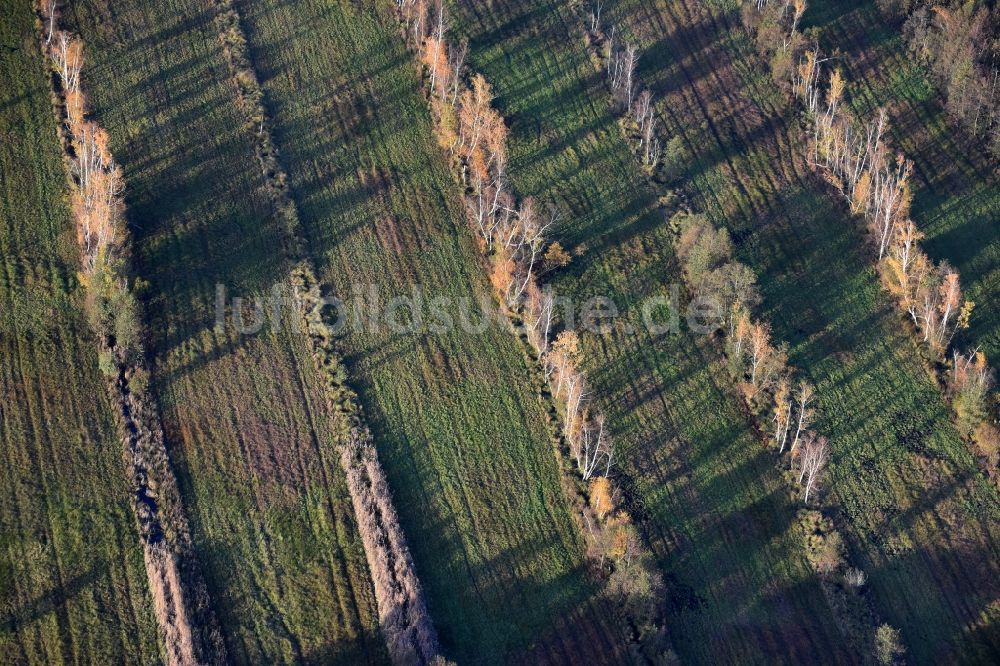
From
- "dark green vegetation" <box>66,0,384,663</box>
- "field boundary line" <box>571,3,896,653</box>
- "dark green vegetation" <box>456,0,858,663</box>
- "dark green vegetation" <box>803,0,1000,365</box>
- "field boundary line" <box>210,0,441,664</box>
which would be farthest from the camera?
"dark green vegetation" <box>803,0,1000,365</box>

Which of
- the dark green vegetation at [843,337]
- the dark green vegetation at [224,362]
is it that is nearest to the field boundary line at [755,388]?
the dark green vegetation at [843,337]

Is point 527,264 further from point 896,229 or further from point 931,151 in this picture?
point 931,151

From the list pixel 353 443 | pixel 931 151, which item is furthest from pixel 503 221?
pixel 931 151

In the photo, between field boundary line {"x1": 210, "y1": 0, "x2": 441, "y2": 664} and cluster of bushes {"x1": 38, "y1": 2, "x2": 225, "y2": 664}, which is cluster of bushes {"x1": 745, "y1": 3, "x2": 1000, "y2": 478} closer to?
field boundary line {"x1": 210, "y1": 0, "x2": 441, "y2": 664}

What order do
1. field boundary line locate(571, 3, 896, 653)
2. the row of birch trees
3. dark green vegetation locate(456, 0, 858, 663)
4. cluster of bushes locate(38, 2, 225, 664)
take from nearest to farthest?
cluster of bushes locate(38, 2, 225, 664), dark green vegetation locate(456, 0, 858, 663), field boundary line locate(571, 3, 896, 653), the row of birch trees

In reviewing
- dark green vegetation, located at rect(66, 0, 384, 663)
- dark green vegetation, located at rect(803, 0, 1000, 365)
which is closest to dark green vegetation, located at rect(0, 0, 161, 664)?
dark green vegetation, located at rect(66, 0, 384, 663)

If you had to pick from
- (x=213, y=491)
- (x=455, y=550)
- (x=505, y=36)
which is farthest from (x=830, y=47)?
(x=213, y=491)
